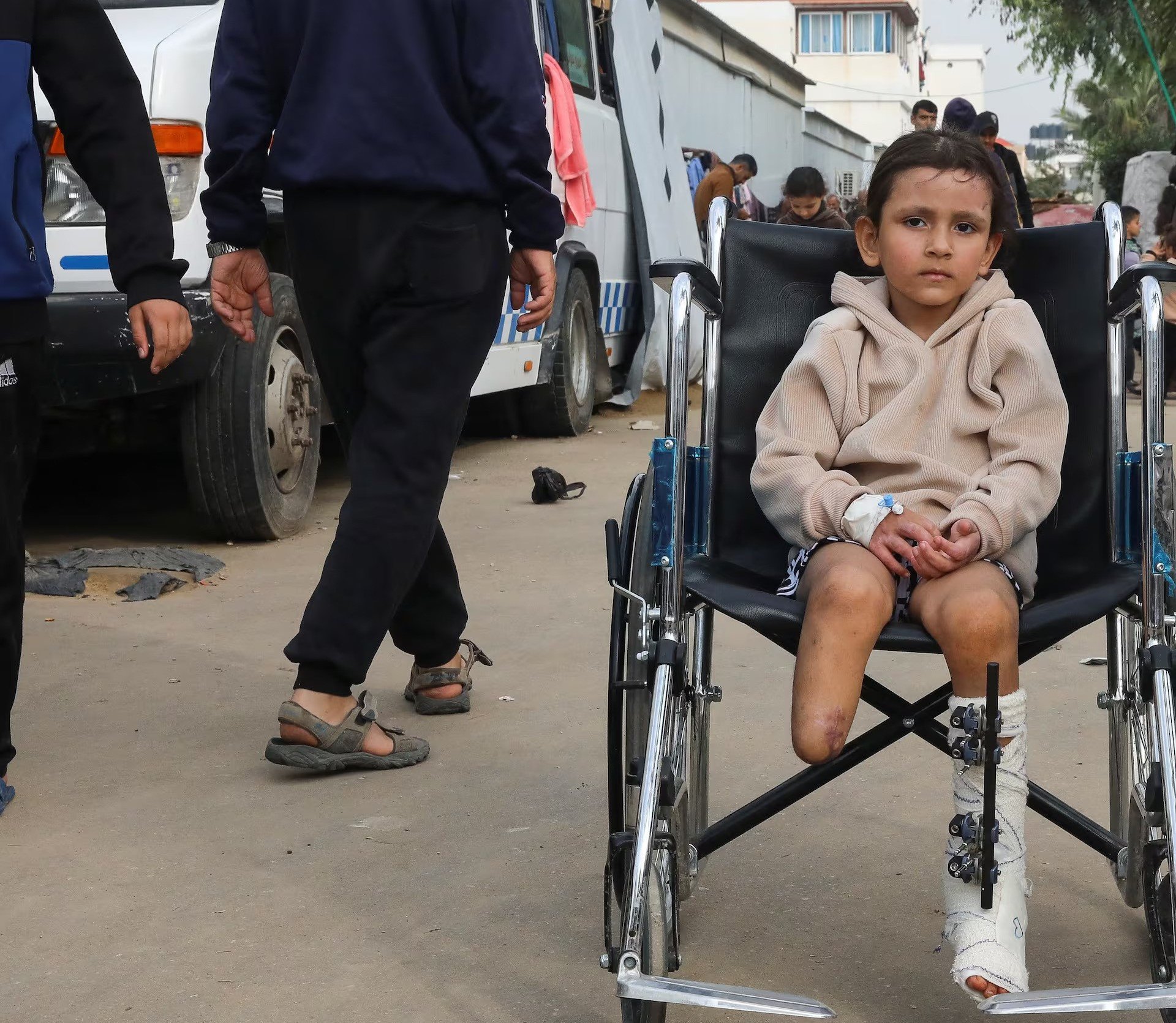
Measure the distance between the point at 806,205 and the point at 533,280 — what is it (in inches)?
311

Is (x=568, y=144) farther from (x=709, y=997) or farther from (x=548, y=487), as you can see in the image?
(x=709, y=997)

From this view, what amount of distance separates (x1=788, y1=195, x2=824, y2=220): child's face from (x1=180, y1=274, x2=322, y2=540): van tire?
19.1ft

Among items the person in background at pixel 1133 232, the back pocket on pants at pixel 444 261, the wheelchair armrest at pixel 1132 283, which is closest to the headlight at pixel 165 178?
the back pocket on pants at pixel 444 261

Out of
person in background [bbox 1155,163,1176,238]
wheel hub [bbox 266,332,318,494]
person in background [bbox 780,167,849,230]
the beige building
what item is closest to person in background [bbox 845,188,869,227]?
wheel hub [bbox 266,332,318,494]

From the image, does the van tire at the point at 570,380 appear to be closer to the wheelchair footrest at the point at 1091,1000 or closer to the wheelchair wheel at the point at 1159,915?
the wheelchair wheel at the point at 1159,915

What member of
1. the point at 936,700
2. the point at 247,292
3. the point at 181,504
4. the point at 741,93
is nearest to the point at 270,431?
the point at 181,504

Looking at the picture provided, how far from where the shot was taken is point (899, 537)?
2354 mm

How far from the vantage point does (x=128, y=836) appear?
9.87 ft

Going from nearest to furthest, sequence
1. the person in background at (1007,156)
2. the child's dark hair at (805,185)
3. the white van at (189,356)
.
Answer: the white van at (189,356), the person in background at (1007,156), the child's dark hair at (805,185)

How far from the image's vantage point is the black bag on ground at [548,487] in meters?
6.49

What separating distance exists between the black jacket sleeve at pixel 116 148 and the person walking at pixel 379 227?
0.67 ft

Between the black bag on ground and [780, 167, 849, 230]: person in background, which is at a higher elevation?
[780, 167, 849, 230]: person in background

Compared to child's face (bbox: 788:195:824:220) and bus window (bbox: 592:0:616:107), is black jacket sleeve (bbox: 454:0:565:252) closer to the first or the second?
bus window (bbox: 592:0:616:107)

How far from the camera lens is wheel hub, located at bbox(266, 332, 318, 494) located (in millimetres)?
5398
